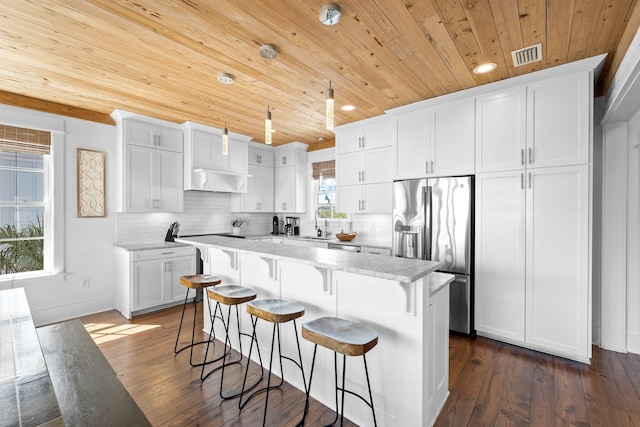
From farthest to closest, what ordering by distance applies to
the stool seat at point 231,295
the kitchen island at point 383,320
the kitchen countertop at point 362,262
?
the stool seat at point 231,295 → the kitchen island at point 383,320 → the kitchen countertop at point 362,262

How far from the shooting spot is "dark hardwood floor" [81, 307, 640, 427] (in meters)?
2.00

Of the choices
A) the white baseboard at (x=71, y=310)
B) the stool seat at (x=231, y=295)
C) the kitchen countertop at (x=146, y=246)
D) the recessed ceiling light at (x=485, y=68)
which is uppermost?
the recessed ceiling light at (x=485, y=68)

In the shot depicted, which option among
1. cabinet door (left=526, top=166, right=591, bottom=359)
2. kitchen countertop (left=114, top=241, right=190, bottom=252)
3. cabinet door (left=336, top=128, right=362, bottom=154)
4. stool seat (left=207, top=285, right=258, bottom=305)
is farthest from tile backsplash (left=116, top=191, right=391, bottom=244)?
stool seat (left=207, top=285, right=258, bottom=305)

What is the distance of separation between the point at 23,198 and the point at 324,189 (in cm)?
421

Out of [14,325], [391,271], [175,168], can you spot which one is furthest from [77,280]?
[391,271]

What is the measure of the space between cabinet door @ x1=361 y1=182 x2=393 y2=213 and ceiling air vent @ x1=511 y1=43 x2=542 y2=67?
78.3 inches

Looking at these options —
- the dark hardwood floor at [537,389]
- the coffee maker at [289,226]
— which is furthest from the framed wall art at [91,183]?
the dark hardwood floor at [537,389]

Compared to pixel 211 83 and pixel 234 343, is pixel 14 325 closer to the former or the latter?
pixel 234 343

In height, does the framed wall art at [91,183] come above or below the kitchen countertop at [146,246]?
above

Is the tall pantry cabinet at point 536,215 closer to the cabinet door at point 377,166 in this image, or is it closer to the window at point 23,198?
the cabinet door at point 377,166

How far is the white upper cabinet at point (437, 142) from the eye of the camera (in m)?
3.25

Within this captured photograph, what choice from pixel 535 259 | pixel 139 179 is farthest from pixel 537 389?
pixel 139 179

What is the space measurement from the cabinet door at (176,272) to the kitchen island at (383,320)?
2.27 meters

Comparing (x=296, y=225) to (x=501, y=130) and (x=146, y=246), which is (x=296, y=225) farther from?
(x=501, y=130)
